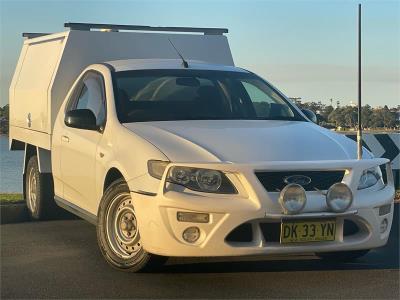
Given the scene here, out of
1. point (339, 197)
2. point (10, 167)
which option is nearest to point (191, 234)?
point (339, 197)

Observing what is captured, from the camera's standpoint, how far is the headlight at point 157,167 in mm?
5117

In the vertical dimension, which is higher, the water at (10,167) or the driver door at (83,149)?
the driver door at (83,149)

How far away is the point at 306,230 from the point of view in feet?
16.8

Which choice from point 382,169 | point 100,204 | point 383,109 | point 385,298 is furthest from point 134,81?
point 383,109

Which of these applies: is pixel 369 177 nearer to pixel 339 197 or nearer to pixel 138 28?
pixel 339 197

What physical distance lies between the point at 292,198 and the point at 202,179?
66 cm

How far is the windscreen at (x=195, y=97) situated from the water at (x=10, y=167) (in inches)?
157

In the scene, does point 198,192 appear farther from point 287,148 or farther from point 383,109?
point 383,109

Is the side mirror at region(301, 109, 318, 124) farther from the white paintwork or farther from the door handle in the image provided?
the door handle

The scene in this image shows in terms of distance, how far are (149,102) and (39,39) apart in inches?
151

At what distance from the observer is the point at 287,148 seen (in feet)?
17.7

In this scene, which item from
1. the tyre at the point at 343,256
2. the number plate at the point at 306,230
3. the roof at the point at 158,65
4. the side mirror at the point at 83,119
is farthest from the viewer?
the roof at the point at 158,65

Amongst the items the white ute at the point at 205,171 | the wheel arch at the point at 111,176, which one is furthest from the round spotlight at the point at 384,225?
the wheel arch at the point at 111,176

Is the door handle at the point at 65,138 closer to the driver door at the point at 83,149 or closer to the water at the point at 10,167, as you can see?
the driver door at the point at 83,149
